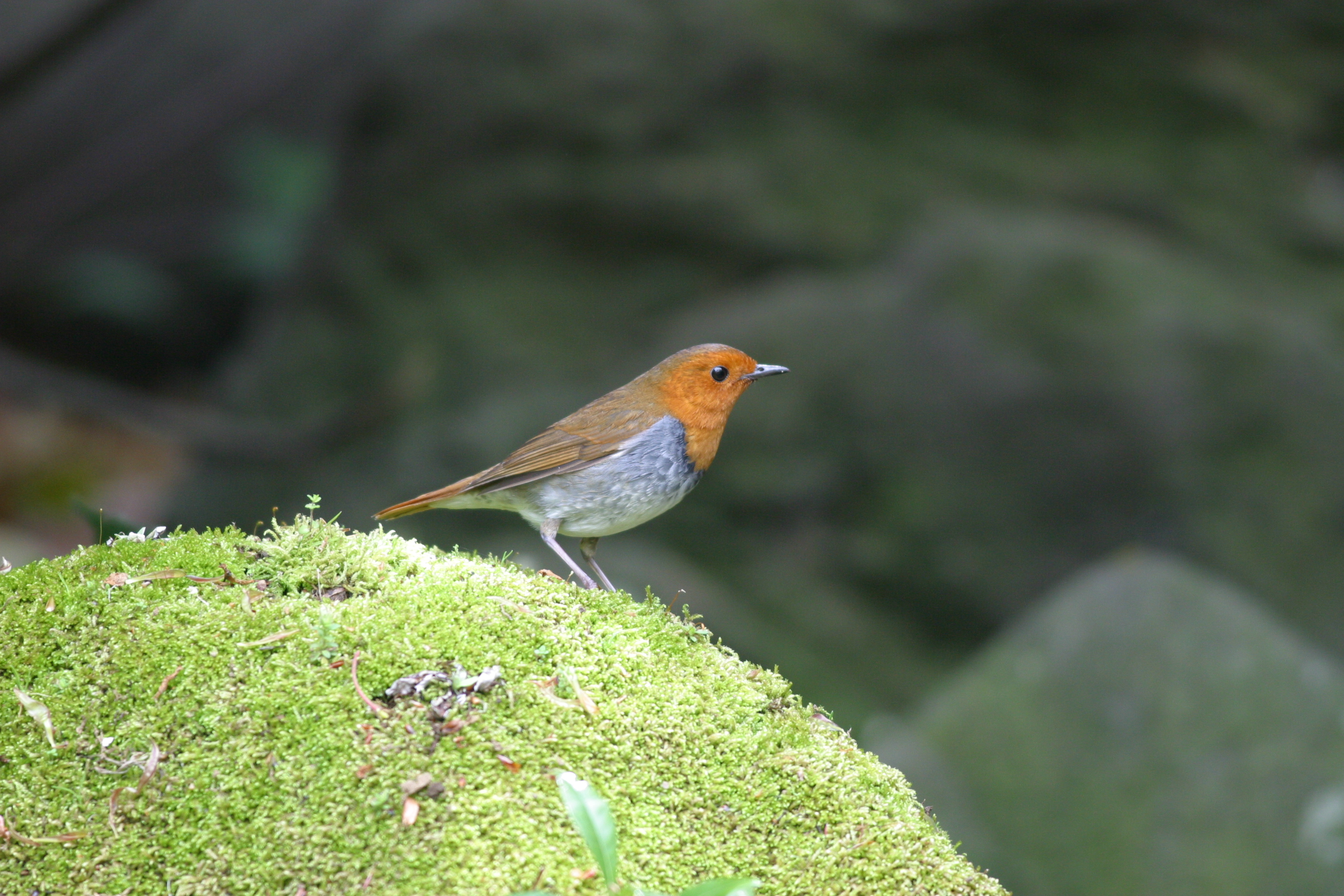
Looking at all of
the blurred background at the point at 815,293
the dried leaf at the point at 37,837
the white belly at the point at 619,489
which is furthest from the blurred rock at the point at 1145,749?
the dried leaf at the point at 37,837

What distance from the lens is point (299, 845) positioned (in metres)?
2.21

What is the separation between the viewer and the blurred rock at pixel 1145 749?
15.1 ft

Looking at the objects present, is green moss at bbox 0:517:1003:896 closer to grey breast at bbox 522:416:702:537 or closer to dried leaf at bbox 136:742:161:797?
dried leaf at bbox 136:742:161:797

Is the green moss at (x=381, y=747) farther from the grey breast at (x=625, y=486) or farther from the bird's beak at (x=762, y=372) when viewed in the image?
the bird's beak at (x=762, y=372)

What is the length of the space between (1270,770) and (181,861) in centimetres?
444

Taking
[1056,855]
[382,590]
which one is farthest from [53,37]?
[1056,855]

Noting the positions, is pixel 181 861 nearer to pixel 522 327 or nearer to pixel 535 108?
pixel 522 327

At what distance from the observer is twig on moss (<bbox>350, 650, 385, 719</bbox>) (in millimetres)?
2385

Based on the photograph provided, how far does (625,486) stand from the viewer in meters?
4.04

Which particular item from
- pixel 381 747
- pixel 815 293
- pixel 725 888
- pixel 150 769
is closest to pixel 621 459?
pixel 381 747

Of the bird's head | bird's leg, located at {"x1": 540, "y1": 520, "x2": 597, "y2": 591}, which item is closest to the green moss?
bird's leg, located at {"x1": 540, "y1": 520, "x2": 597, "y2": 591}

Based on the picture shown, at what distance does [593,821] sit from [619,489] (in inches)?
81.5

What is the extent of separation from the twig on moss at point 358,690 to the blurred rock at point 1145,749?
10.8 ft

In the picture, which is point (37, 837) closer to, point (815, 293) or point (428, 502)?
point (428, 502)
